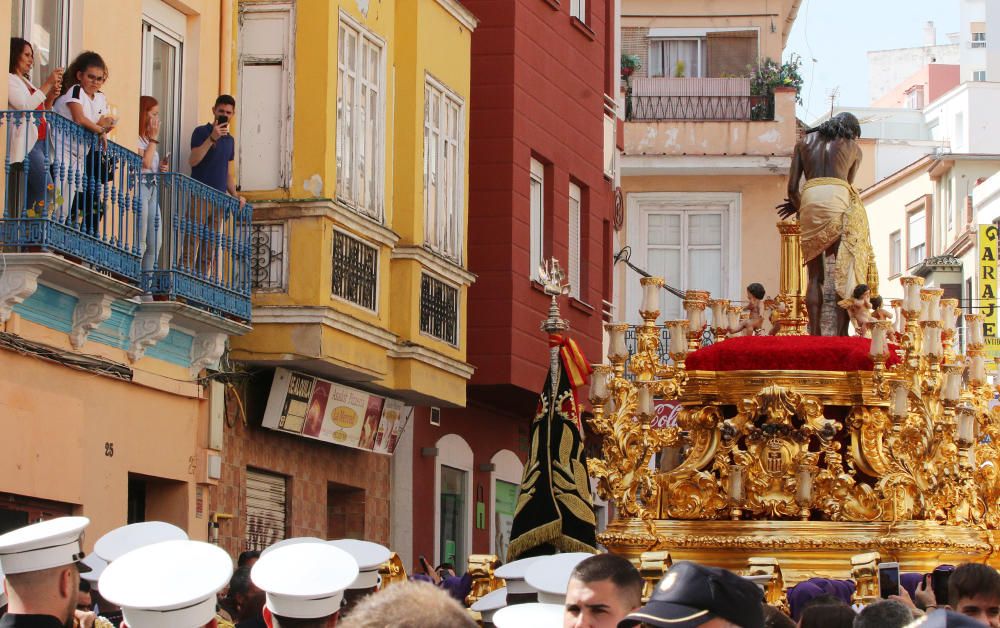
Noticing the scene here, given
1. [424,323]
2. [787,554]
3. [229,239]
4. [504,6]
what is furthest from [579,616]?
[504,6]

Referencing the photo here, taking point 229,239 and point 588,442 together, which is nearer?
point 229,239

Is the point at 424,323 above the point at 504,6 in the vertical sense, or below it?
below

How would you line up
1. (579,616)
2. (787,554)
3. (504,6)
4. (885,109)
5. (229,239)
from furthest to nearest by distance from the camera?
(885,109) < (504,6) < (229,239) < (787,554) < (579,616)

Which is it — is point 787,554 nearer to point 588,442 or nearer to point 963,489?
point 963,489

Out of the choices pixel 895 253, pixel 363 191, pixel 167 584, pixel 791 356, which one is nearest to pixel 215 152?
pixel 363 191

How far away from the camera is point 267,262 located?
672 inches

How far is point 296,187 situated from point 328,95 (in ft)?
2.70

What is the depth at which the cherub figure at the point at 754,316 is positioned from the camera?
50.2 feet

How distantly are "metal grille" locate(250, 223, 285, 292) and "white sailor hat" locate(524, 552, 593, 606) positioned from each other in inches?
343

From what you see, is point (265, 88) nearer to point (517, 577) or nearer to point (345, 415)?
point (345, 415)

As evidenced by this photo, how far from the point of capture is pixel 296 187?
56.4 feet

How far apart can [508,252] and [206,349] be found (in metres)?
6.01

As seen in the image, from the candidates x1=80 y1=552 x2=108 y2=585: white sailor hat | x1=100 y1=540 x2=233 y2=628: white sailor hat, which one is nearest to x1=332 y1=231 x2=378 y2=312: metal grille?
x1=80 y1=552 x2=108 y2=585: white sailor hat

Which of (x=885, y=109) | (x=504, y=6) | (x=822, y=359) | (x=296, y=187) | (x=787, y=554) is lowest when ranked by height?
(x=787, y=554)
